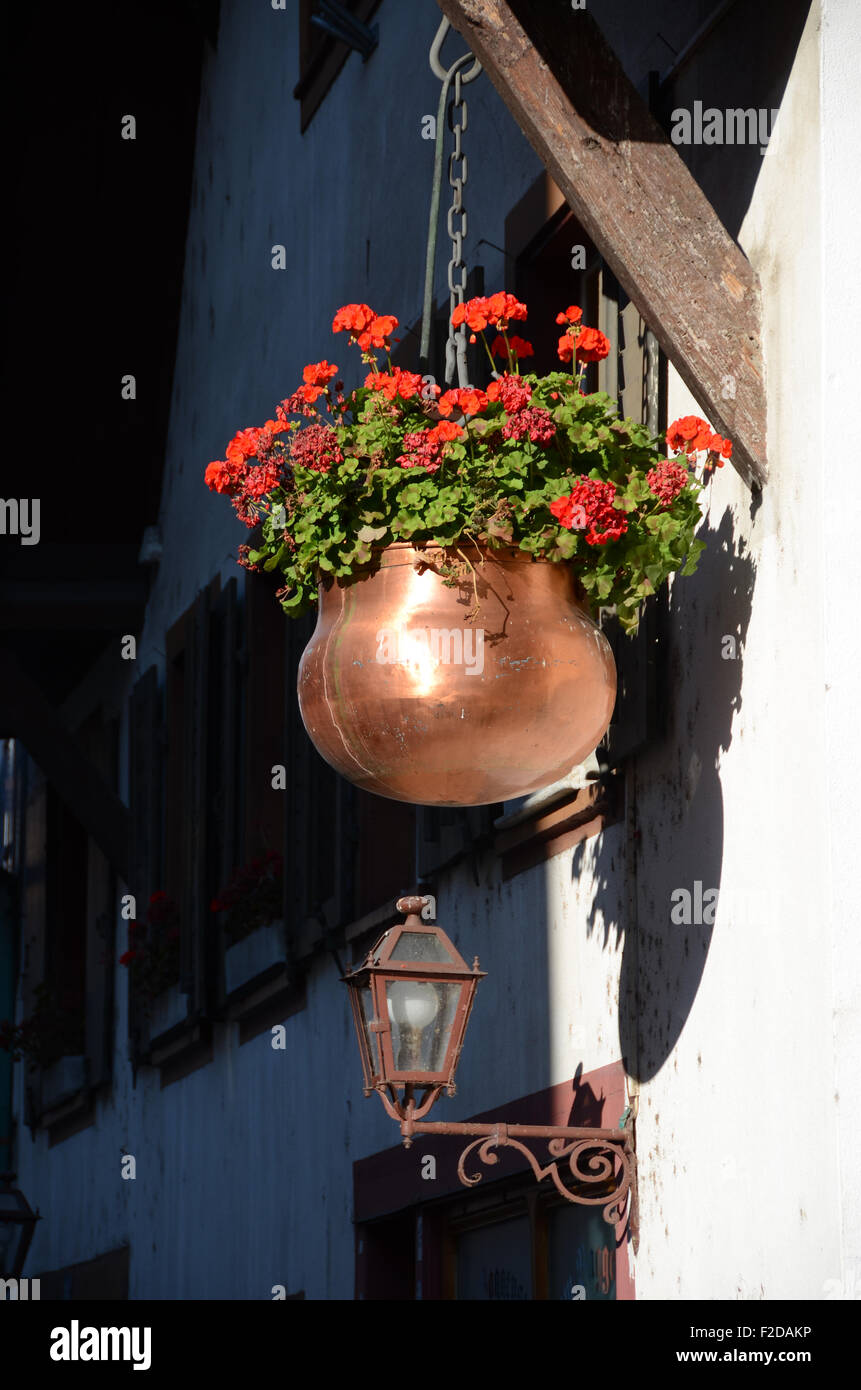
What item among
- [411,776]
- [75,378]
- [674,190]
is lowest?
[411,776]

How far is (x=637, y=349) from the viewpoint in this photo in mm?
4539

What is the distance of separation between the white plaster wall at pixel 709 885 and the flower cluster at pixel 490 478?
0.71 ft

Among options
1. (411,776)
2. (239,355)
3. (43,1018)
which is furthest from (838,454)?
(43,1018)

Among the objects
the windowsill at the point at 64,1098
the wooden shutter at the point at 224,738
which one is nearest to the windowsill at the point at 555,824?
the wooden shutter at the point at 224,738

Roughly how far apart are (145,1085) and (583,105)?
20.5 ft

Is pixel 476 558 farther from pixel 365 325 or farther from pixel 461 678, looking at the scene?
pixel 365 325

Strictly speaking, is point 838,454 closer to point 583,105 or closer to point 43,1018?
point 583,105

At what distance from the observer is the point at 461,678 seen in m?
3.64

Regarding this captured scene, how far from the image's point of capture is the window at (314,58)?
7309 mm

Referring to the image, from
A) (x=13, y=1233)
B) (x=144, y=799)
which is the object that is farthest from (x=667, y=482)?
(x=13, y=1233)

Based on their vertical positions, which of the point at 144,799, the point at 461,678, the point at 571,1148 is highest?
the point at 144,799

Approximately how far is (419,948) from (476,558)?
793mm

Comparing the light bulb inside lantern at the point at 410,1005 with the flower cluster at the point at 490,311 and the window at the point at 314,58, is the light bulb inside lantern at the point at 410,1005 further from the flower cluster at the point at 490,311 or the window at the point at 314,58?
the window at the point at 314,58

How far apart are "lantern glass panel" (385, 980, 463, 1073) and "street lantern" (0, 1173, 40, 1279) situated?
5.38 metres
